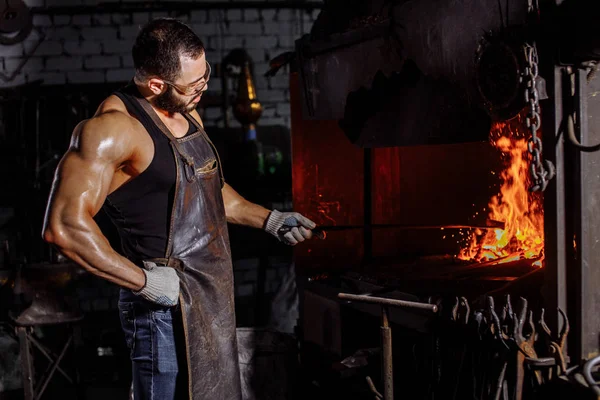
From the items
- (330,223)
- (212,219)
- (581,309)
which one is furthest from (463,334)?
(330,223)

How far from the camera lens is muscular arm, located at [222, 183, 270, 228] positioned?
12.4 feet

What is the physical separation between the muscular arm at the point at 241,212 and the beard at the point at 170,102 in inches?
27.8

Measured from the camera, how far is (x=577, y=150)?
9.38 ft

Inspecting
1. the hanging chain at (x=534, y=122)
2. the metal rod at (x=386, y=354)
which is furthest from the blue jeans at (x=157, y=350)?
the hanging chain at (x=534, y=122)

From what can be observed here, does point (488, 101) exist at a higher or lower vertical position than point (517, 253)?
higher

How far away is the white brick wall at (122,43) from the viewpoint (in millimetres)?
6988

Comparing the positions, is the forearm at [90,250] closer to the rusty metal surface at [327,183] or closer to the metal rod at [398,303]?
the metal rod at [398,303]

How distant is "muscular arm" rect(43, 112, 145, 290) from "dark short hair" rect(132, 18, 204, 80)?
14.9 inches

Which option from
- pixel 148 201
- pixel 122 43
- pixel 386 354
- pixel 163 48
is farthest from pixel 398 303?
pixel 122 43

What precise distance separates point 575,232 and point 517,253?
157 centimetres

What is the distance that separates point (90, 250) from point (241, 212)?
1.21 metres

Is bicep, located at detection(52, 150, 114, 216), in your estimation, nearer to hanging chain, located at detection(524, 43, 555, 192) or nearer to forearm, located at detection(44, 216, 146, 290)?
forearm, located at detection(44, 216, 146, 290)

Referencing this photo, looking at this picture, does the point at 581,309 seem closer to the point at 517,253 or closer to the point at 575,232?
the point at 575,232

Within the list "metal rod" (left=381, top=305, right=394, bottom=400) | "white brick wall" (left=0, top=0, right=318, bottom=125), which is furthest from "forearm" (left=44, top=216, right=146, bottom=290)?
"white brick wall" (left=0, top=0, right=318, bottom=125)
